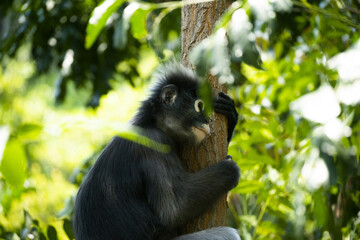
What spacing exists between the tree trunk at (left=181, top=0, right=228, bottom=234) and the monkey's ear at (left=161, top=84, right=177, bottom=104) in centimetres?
32

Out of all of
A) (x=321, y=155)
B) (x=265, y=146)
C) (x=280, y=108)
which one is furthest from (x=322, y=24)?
(x=321, y=155)

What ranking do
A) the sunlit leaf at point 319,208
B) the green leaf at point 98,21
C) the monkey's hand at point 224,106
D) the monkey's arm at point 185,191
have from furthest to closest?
the monkey's hand at point 224,106, the monkey's arm at point 185,191, the sunlit leaf at point 319,208, the green leaf at point 98,21

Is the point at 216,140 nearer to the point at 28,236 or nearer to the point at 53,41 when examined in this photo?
the point at 28,236

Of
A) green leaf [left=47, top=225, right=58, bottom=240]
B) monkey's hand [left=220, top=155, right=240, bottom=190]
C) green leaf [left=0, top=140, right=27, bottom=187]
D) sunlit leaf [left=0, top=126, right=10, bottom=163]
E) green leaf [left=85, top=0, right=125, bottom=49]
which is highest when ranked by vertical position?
sunlit leaf [left=0, top=126, right=10, bottom=163]

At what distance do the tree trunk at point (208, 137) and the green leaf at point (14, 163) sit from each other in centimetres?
215

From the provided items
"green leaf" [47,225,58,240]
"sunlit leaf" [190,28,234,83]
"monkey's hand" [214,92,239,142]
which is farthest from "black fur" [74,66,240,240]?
"sunlit leaf" [190,28,234,83]

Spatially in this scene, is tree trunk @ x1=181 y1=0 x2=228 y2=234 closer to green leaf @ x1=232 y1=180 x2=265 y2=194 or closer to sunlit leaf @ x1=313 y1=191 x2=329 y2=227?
green leaf @ x1=232 y1=180 x2=265 y2=194

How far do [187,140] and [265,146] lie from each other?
1298mm

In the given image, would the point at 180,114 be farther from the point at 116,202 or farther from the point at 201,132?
the point at 116,202

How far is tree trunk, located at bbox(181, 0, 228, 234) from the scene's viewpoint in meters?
2.99

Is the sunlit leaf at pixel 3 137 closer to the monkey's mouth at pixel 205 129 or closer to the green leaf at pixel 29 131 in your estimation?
the green leaf at pixel 29 131

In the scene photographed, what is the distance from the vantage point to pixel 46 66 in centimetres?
613

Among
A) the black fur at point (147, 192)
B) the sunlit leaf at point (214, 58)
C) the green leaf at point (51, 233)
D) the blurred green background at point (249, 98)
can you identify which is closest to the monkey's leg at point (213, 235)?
the black fur at point (147, 192)

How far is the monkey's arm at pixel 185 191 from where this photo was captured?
2.94m
